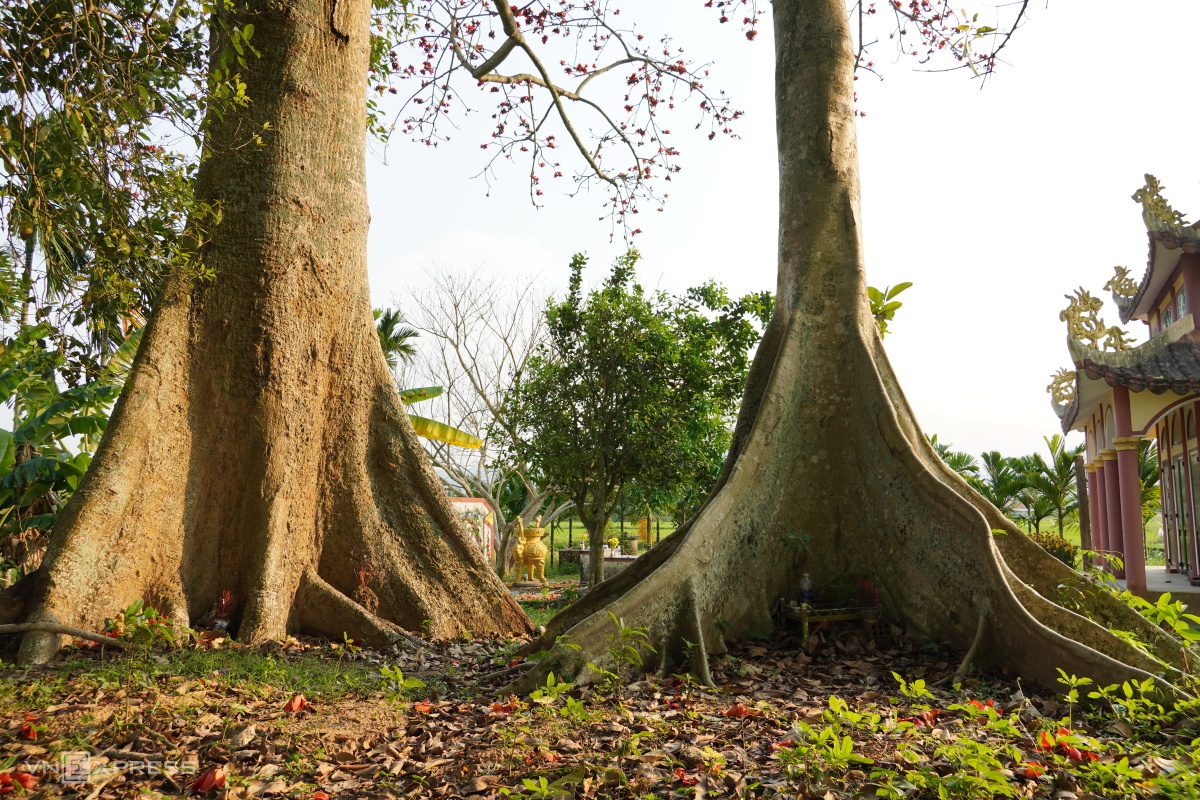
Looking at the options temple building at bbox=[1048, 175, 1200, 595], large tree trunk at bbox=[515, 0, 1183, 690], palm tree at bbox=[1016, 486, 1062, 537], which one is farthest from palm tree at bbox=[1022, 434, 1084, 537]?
large tree trunk at bbox=[515, 0, 1183, 690]

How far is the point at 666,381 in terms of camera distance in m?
12.8

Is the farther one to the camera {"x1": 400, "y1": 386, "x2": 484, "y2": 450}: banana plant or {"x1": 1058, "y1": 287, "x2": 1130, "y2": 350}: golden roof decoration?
{"x1": 400, "y1": 386, "x2": 484, "y2": 450}: banana plant

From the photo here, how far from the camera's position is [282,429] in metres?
5.80

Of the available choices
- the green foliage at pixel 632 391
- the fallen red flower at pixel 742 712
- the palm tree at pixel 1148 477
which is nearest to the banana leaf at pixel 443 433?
the green foliage at pixel 632 391

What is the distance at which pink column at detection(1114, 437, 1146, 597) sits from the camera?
41.1 feet

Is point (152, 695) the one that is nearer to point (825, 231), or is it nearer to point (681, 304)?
point (825, 231)

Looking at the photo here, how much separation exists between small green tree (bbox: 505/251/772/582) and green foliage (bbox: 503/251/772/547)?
2cm

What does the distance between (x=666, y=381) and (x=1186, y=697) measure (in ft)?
30.6

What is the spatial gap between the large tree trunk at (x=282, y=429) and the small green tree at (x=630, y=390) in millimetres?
6366

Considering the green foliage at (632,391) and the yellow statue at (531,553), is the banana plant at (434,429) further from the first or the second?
the green foliage at (632,391)

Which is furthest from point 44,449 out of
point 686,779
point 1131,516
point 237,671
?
point 1131,516

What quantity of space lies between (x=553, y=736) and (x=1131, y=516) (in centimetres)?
1331

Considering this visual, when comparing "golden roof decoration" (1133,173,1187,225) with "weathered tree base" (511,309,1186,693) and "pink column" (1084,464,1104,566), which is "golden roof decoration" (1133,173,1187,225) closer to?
"pink column" (1084,464,1104,566)

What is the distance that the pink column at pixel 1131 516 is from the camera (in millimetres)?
12523
